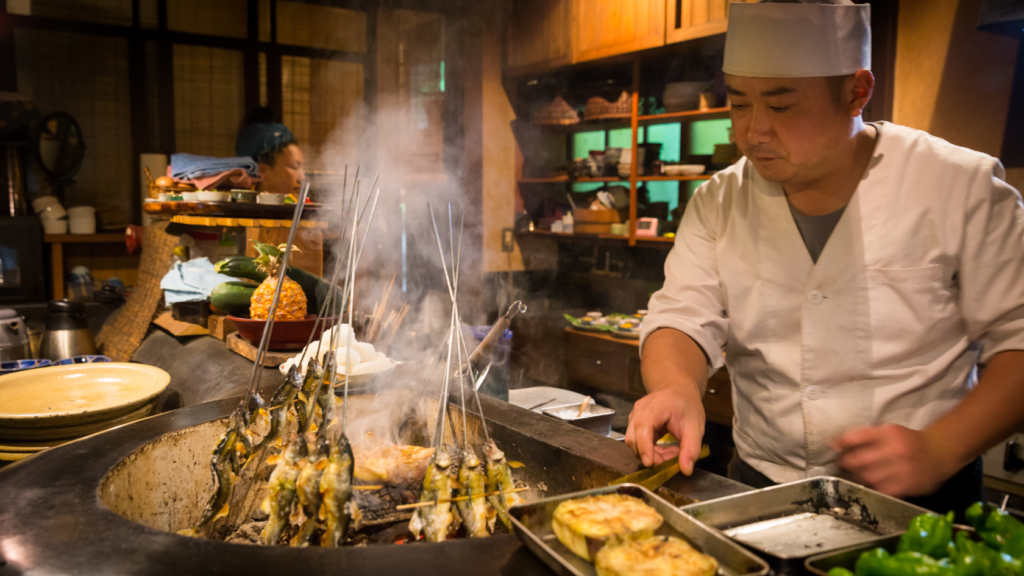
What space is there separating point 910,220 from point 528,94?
4.90 meters

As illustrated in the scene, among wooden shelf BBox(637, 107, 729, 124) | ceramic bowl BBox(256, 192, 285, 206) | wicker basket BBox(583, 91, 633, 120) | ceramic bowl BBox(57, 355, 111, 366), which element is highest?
wicker basket BBox(583, 91, 633, 120)

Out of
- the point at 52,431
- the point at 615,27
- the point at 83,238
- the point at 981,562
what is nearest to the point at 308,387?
the point at 52,431

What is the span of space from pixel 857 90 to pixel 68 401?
256cm

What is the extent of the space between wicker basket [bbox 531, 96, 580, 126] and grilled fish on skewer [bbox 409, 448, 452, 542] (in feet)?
15.5

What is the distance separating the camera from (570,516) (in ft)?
3.35

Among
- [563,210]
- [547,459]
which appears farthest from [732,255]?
[563,210]

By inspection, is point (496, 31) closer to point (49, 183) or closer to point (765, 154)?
point (49, 183)

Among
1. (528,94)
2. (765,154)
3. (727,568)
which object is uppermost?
(528,94)

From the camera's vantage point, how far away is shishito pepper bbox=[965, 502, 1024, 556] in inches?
34.8

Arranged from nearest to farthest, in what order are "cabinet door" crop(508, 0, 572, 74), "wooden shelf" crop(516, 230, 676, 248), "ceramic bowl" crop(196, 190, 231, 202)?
"ceramic bowl" crop(196, 190, 231, 202) < "wooden shelf" crop(516, 230, 676, 248) < "cabinet door" crop(508, 0, 572, 74)

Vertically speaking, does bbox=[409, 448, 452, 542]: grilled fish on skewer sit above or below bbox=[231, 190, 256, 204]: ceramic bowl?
below

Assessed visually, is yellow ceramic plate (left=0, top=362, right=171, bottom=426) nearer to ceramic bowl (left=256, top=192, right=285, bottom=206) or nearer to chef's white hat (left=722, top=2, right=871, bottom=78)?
ceramic bowl (left=256, top=192, right=285, bottom=206)

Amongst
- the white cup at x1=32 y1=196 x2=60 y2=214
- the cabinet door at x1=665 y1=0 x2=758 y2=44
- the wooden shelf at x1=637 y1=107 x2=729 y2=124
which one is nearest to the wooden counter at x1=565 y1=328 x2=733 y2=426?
the wooden shelf at x1=637 y1=107 x2=729 y2=124

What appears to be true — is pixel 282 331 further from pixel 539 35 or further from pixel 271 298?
pixel 539 35
